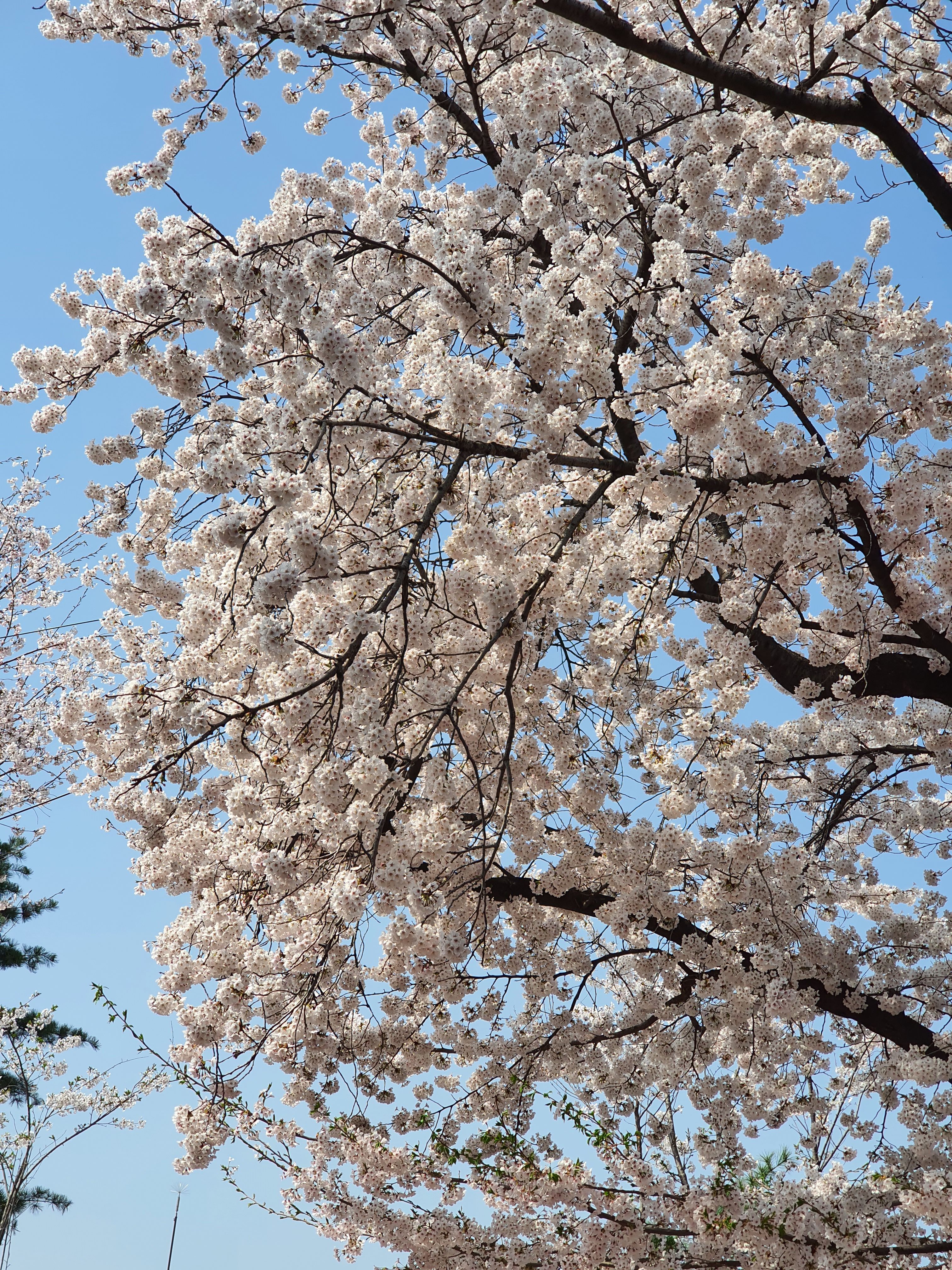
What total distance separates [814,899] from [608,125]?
567 cm

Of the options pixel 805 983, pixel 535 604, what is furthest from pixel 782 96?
pixel 805 983

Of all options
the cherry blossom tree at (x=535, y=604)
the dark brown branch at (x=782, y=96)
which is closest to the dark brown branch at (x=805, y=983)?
the cherry blossom tree at (x=535, y=604)

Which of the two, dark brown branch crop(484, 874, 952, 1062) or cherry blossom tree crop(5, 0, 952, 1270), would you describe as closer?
cherry blossom tree crop(5, 0, 952, 1270)

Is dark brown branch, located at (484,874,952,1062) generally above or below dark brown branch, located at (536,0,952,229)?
below

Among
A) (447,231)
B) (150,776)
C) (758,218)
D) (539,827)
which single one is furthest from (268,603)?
(758,218)

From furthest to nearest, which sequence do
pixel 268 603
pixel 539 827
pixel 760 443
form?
pixel 539 827 → pixel 760 443 → pixel 268 603

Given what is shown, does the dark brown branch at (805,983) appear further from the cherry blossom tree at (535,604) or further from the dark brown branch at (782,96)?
the dark brown branch at (782,96)

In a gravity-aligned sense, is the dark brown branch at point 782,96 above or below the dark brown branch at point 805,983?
above

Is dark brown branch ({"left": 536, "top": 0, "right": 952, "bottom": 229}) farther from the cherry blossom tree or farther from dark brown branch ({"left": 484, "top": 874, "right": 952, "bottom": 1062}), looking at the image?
dark brown branch ({"left": 484, "top": 874, "right": 952, "bottom": 1062})

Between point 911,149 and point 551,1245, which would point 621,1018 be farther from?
point 911,149

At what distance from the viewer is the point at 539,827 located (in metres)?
6.12

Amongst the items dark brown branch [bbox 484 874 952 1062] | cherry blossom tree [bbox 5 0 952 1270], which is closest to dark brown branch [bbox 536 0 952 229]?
cherry blossom tree [bbox 5 0 952 1270]

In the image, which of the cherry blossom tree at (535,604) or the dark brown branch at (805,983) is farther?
the dark brown branch at (805,983)

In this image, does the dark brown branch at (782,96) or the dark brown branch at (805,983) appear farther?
the dark brown branch at (805,983)
